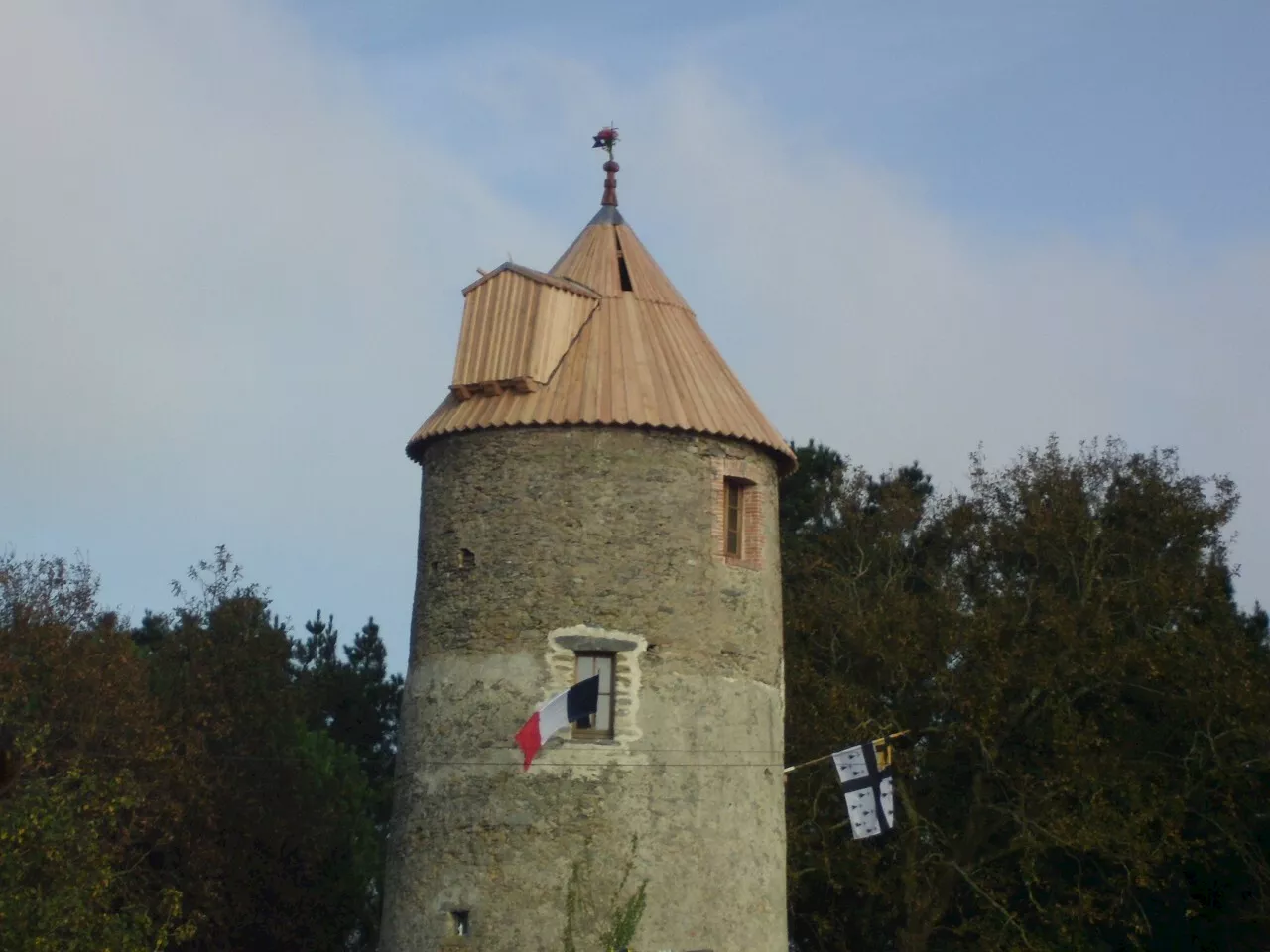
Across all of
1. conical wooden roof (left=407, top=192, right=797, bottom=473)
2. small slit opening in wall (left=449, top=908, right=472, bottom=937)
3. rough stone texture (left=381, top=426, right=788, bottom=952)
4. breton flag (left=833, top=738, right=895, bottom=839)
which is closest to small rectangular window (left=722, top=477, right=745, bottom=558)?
rough stone texture (left=381, top=426, right=788, bottom=952)

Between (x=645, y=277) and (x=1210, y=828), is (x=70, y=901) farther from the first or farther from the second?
(x=1210, y=828)

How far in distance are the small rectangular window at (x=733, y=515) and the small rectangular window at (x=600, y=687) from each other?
2018 millimetres

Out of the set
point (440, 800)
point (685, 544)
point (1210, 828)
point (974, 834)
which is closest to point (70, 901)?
point (440, 800)

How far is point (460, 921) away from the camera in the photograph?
2008 centimetres

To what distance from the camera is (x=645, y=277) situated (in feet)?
76.8

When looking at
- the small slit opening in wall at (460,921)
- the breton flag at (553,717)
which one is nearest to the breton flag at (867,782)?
the breton flag at (553,717)

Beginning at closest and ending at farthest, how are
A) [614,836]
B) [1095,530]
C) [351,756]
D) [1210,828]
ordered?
1. [614,836]
2. [1210,828]
3. [1095,530]
4. [351,756]

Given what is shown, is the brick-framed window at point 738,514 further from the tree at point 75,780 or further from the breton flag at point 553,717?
the tree at point 75,780

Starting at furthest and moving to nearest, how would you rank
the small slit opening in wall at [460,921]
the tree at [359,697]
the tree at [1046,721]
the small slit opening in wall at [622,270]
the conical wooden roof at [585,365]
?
the tree at [359,697] → the tree at [1046,721] → the small slit opening in wall at [622,270] → the conical wooden roof at [585,365] → the small slit opening in wall at [460,921]

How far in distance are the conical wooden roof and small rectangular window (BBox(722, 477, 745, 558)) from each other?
0.56 metres

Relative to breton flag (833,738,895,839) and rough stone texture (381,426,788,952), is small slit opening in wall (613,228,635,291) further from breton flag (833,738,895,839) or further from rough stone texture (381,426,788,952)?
breton flag (833,738,895,839)

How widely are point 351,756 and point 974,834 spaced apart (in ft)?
42.9

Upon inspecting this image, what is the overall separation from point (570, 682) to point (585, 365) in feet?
12.4

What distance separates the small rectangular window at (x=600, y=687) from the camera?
2033 centimetres
